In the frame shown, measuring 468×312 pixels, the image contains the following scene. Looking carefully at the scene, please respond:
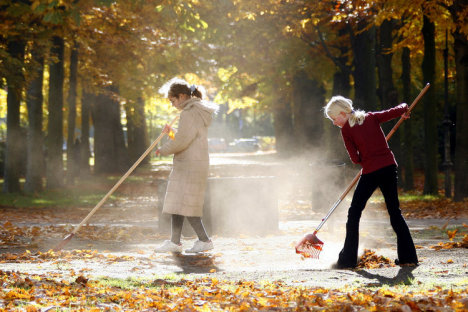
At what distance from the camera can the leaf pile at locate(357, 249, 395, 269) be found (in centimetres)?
801

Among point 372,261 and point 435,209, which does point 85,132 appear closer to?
point 435,209

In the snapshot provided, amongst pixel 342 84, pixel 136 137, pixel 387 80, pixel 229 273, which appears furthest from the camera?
pixel 136 137

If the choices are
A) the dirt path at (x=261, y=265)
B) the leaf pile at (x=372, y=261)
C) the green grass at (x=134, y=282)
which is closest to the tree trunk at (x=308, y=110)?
the dirt path at (x=261, y=265)

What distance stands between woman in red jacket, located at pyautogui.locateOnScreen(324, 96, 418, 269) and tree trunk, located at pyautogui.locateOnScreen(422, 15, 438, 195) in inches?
412

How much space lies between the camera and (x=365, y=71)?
67.6 feet

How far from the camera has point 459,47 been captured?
16828 mm

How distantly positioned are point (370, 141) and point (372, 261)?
147 cm

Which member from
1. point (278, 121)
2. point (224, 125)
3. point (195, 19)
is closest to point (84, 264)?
point (195, 19)

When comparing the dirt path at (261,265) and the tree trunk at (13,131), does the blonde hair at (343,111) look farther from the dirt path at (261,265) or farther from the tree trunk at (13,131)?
the tree trunk at (13,131)

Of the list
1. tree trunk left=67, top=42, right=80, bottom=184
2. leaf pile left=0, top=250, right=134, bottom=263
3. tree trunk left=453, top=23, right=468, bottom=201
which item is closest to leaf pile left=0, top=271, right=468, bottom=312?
leaf pile left=0, top=250, right=134, bottom=263

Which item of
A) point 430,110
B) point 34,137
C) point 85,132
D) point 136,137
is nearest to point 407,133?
point 430,110

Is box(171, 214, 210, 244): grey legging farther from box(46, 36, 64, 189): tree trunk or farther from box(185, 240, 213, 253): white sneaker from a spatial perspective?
box(46, 36, 64, 189): tree trunk

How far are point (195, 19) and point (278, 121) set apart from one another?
2940 centimetres

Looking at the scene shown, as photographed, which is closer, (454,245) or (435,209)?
(454,245)
